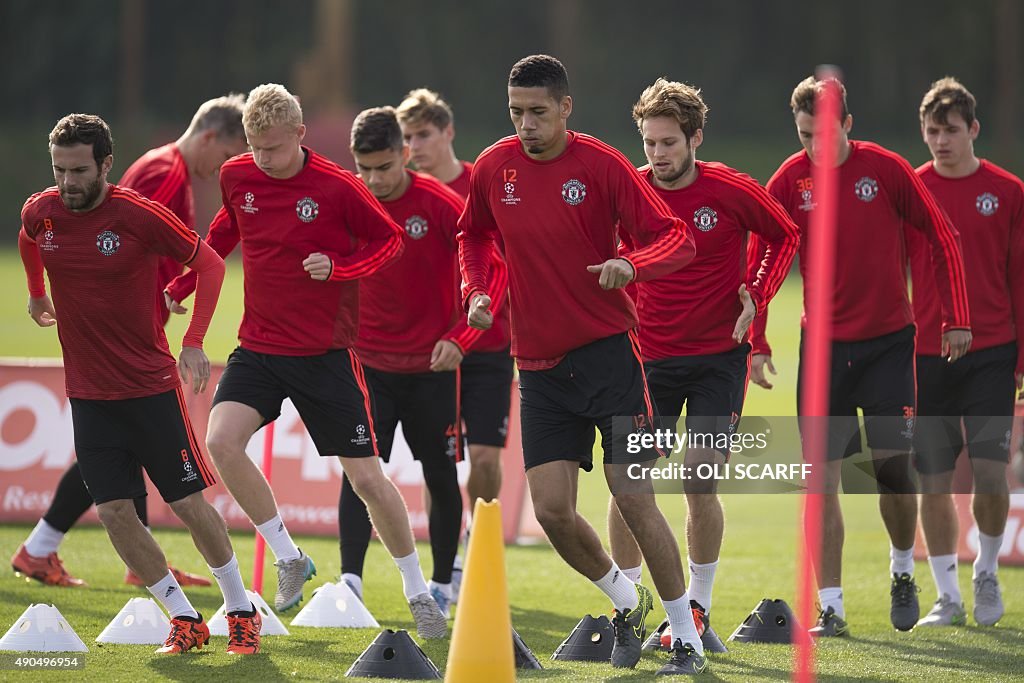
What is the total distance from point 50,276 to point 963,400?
474 cm

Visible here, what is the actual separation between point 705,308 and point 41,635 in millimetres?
3302

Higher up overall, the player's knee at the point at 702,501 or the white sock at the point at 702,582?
the player's knee at the point at 702,501

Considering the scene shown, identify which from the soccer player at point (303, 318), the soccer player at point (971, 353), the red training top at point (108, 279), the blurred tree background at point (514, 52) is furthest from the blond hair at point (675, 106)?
the blurred tree background at point (514, 52)

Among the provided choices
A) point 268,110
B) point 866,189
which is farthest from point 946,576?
point 268,110

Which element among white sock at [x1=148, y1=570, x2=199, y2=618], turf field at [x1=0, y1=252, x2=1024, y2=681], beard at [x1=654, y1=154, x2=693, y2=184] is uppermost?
beard at [x1=654, y1=154, x2=693, y2=184]

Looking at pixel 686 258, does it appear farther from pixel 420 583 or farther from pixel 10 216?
pixel 10 216

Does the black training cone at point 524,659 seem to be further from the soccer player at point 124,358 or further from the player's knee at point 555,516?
the soccer player at point 124,358

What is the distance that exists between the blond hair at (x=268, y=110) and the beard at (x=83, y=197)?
937mm

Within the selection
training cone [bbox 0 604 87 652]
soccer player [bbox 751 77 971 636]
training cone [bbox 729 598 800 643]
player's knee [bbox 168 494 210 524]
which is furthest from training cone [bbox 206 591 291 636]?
soccer player [bbox 751 77 971 636]

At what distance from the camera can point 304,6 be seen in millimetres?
55281

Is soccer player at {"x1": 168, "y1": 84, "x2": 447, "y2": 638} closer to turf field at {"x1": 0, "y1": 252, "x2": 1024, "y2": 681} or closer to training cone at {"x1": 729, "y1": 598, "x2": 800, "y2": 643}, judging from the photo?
turf field at {"x1": 0, "y1": 252, "x2": 1024, "y2": 681}

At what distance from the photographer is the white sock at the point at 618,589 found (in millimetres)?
6469

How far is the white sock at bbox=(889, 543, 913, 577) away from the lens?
26.2ft

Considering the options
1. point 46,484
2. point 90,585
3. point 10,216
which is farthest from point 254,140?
point 10,216
